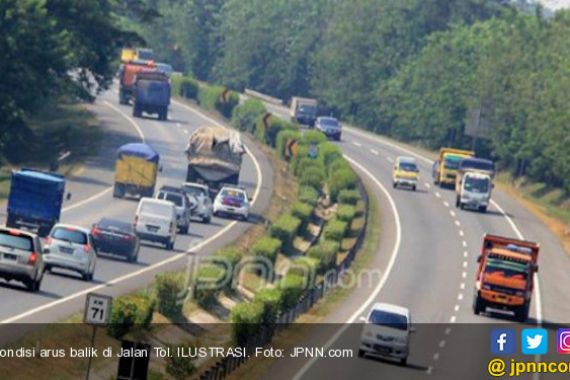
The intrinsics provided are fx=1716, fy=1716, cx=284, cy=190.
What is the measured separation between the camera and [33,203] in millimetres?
67000

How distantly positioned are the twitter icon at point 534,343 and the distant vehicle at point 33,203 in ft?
63.5

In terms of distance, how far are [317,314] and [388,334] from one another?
12.7 m

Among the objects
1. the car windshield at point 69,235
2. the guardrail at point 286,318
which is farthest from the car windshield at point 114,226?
the car windshield at point 69,235

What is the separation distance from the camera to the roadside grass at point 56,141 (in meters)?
104

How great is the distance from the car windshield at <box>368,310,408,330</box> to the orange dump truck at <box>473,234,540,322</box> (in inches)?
645

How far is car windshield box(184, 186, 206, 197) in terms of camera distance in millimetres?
85375

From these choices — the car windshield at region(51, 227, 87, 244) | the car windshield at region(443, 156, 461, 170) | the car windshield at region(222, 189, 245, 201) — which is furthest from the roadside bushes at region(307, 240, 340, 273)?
the car windshield at region(443, 156, 461, 170)

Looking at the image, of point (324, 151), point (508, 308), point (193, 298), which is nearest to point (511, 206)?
point (324, 151)

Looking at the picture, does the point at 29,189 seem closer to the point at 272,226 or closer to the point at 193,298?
the point at 193,298

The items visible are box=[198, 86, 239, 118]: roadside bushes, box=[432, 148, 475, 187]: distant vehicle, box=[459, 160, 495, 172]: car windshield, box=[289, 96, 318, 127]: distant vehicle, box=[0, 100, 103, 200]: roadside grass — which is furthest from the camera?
box=[289, 96, 318, 127]: distant vehicle

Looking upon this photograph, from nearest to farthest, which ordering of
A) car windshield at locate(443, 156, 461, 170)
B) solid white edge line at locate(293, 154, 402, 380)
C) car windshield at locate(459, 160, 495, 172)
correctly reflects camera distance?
solid white edge line at locate(293, 154, 402, 380)
car windshield at locate(459, 160, 495, 172)
car windshield at locate(443, 156, 461, 170)

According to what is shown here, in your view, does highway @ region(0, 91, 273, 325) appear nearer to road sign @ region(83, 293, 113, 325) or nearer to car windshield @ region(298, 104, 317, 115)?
car windshield @ region(298, 104, 317, 115)

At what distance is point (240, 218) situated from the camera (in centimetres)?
8869

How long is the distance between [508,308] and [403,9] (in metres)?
112
